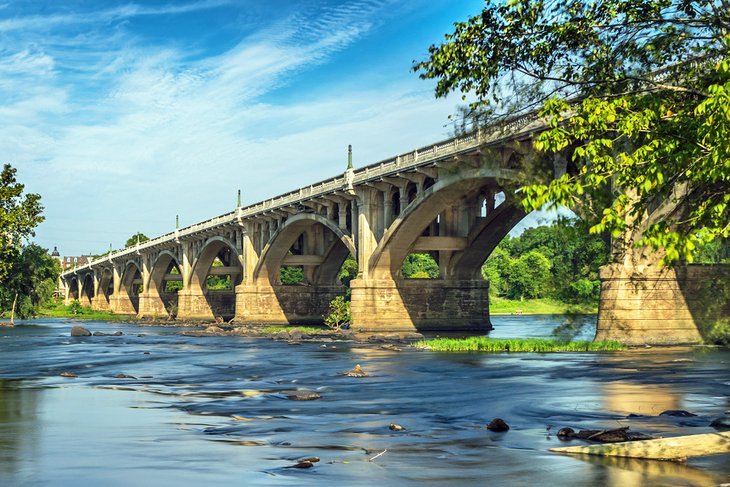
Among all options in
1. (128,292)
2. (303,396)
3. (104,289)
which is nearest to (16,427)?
(303,396)

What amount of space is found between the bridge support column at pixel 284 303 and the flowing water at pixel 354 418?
5092 centimetres

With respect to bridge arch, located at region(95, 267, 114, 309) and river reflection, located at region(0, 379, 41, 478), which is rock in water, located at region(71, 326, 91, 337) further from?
bridge arch, located at region(95, 267, 114, 309)

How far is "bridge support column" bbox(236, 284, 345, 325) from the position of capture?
91.6m

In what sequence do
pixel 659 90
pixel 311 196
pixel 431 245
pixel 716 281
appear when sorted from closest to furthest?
pixel 659 90
pixel 716 281
pixel 431 245
pixel 311 196

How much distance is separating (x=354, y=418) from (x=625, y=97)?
10148mm

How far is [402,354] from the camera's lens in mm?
44875

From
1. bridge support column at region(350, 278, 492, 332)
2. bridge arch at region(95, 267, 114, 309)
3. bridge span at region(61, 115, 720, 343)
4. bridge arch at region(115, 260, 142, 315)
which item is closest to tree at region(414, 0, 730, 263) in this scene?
bridge span at region(61, 115, 720, 343)

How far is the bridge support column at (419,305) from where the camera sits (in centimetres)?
6605

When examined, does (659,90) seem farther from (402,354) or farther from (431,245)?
(431,245)

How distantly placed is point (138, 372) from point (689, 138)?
29.0 m

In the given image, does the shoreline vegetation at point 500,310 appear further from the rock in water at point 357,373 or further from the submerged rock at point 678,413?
the submerged rock at point 678,413

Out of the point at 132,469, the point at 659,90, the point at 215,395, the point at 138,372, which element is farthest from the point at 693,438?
the point at 138,372

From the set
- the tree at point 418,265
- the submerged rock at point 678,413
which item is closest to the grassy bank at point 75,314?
the tree at point 418,265

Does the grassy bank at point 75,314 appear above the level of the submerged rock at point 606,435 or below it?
below
